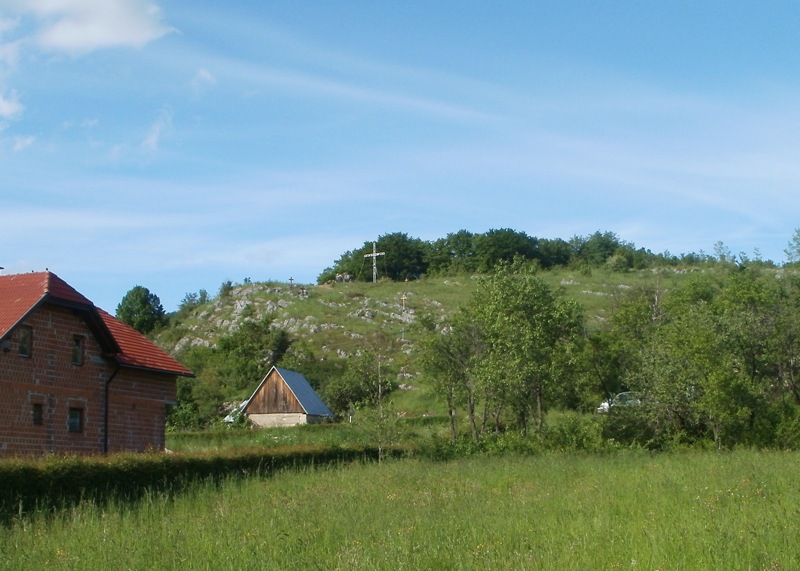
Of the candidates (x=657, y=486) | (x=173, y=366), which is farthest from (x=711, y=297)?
(x=657, y=486)

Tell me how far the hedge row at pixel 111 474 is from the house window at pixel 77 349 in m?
7.69

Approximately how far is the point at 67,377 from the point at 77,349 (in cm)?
125

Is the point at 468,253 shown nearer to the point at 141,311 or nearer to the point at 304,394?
the point at 141,311

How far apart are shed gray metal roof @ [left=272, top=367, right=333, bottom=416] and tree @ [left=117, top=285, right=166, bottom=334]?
43509mm

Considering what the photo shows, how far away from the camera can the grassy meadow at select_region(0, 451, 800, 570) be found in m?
10.6

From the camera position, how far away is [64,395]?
31.2m

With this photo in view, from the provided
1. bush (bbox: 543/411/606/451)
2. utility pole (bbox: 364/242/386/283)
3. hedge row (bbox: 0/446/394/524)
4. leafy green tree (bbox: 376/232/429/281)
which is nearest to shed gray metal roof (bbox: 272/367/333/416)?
bush (bbox: 543/411/606/451)

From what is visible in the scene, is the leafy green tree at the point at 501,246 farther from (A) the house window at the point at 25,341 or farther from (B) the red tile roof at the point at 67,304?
(A) the house window at the point at 25,341

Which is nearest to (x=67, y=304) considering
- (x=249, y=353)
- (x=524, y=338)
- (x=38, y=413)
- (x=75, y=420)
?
(x=38, y=413)

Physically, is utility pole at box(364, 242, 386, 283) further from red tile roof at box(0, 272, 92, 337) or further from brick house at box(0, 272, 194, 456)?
red tile roof at box(0, 272, 92, 337)

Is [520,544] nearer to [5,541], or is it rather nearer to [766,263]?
[5,541]

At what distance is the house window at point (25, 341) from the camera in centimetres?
2941

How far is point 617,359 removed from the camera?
4400 centimetres

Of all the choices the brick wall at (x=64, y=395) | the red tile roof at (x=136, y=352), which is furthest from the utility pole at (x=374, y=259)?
the brick wall at (x=64, y=395)
